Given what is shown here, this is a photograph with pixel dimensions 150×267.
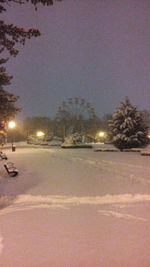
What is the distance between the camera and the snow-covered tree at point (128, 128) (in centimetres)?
2692

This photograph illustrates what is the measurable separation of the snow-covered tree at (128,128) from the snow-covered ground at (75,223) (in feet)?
55.9

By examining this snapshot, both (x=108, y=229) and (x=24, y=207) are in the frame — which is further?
(x=24, y=207)

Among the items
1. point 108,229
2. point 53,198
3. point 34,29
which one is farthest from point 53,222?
point 34,29

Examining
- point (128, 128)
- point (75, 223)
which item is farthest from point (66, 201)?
point (128, 128)

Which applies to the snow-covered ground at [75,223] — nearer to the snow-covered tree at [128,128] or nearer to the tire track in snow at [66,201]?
the tire track in snow at [66,201]

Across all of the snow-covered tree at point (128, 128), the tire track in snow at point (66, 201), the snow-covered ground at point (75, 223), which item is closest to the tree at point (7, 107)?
the snow-covered ground at point (75, 223)

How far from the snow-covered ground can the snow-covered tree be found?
55.9 feet

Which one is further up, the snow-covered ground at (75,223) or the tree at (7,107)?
the tree at (7,107)

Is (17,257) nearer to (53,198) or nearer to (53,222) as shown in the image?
(53,222)

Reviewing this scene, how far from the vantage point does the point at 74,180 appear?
10.3 meters

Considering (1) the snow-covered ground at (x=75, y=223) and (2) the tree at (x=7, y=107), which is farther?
(2) the tree at (x=7, y=107)

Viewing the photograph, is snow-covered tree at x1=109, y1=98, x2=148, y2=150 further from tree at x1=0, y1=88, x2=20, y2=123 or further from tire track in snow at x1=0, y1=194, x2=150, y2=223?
tire track in snow at x1=0, y1=194, x2=150, y2=223

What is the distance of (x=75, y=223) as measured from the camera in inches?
219

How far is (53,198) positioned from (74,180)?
2.58 meters
